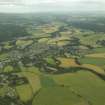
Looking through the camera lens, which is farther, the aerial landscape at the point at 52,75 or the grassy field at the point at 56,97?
the aerial landscape at the point at 52,75

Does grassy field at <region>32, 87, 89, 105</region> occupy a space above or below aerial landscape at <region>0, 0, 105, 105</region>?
above

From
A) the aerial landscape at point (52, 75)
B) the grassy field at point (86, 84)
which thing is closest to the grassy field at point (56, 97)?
the aerial landscape at point (52, 75)

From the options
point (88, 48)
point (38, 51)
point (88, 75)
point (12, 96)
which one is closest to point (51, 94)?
point (12, 96)

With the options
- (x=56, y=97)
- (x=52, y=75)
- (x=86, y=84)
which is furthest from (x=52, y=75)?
(x=56, y=97)

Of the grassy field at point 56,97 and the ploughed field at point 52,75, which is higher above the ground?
the grassy field at point 56,97

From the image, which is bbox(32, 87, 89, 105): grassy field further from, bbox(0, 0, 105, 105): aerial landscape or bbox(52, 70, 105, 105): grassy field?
bbox(52, 70, 105, 105): grassy field

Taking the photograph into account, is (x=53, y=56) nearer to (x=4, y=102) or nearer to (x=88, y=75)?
(x=88, y=75)

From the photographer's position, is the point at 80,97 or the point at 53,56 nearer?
the point at 80,97

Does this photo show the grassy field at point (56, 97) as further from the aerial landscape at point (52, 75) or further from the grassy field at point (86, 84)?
the grassy field at point (86, 84)

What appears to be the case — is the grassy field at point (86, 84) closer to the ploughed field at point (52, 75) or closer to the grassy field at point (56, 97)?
the ploughed field at point (52, 75)

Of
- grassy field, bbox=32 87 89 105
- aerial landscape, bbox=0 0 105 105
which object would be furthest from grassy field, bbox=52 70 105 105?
grassy field, bbox=32 87 89 105

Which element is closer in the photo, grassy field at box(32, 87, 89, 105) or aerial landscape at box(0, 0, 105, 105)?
grassy field at box(32, 87, 89, 105)
